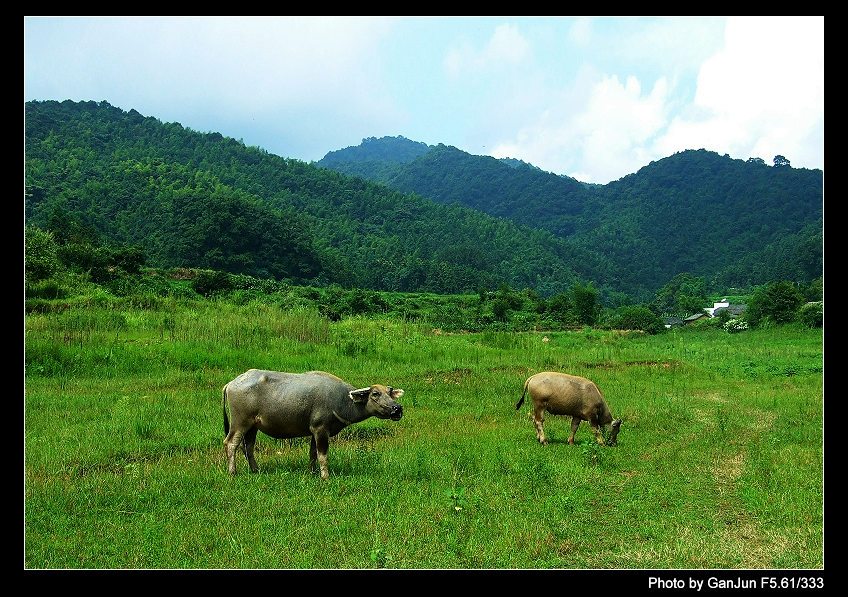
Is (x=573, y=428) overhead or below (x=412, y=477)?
overhead

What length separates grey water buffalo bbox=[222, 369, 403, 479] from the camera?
25.6ft

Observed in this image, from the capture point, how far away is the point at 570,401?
10.4 m

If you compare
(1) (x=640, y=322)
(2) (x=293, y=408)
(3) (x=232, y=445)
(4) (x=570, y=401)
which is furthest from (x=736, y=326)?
(3) (x=232, y=445)

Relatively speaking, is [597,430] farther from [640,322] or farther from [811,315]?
[640,322]

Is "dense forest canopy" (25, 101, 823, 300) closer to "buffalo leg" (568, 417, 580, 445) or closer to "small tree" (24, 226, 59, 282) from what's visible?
"small tree" (24, 226, 59, 282)

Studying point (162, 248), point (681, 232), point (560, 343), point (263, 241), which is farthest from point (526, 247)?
point (560, 343)

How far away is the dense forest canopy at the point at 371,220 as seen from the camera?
7625cm

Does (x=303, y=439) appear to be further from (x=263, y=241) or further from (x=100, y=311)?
(x=263, y=241)

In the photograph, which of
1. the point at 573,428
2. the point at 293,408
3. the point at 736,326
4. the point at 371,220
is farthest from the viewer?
the point at 371,220

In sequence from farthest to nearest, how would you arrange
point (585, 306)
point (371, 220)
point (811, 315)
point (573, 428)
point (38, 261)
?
point (371, 220) → point (585, 306) → point (811, 315) → point (38, 261) → point (573, 428)

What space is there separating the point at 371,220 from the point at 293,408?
110442 mm

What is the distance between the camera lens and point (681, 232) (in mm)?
135875

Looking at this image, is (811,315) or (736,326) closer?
(811,315)

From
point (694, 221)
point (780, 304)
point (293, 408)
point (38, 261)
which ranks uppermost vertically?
point (694, 221)
